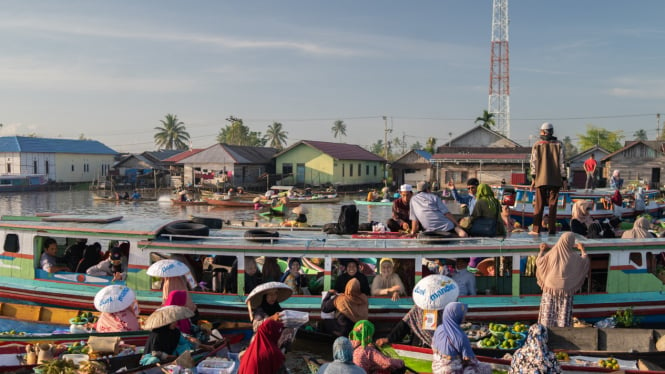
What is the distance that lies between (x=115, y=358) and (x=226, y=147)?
41.9 metres

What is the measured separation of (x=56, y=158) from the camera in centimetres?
5406

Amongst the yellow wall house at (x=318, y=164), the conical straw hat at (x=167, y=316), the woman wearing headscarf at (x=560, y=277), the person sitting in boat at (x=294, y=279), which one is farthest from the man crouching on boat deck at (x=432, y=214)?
the yellow wall house at (x=318, y=164)

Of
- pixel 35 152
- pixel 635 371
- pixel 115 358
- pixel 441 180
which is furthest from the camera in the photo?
pixel 35 152

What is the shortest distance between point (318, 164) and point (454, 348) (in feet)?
142

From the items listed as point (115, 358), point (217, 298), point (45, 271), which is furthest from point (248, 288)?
point (45, 271)

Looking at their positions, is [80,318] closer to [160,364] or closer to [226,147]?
[160,364]

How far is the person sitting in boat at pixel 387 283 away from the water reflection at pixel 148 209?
19702mm

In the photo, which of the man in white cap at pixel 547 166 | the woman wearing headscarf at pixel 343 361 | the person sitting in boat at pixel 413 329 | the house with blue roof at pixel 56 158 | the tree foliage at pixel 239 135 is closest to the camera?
the woman wearing headscarf at pixel 343 361

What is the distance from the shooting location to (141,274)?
951 cm

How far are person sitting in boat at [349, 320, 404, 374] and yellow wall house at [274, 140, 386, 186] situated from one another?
137ft

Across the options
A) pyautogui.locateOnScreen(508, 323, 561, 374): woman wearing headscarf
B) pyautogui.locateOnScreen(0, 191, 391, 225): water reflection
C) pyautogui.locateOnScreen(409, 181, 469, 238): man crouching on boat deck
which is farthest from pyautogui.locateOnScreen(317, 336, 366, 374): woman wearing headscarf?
pyautogui.locateOnScreen(0, 191, 391, 225): water reflection

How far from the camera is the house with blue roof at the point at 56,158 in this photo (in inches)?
2029

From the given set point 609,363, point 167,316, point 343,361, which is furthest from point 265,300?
point 609,363

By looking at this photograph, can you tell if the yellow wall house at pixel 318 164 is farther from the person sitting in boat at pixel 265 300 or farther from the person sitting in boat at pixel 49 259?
the person sitting in boat at pixel 265 300
